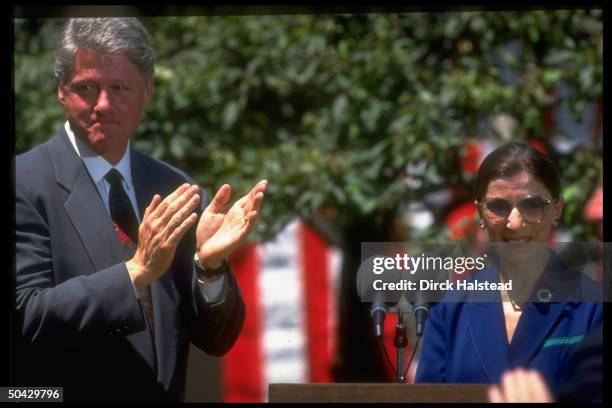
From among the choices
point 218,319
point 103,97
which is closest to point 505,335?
point 218,319

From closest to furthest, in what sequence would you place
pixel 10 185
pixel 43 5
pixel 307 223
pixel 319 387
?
1. pixel 319 387
2. pixel 10 185
3. pixel 43 5
4. pixel 307 223

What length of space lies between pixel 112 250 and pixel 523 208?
1328mm

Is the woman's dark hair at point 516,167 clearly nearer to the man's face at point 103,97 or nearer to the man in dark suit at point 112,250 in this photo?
the man in dark suit at point 112,250

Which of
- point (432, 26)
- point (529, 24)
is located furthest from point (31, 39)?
point (529, 24)

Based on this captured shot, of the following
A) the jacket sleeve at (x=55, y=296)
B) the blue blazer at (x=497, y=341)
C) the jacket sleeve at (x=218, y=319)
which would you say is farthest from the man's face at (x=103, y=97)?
the blue blazer at (x=497, y=341)

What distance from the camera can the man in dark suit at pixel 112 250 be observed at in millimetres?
3947

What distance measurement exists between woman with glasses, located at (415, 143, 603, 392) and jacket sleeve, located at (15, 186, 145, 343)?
946mm

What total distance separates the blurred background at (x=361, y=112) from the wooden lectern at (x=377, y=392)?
4.27ft

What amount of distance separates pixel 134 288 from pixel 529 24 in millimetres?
2368

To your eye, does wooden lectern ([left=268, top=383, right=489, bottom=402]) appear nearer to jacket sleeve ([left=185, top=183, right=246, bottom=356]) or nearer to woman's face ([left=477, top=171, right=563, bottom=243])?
jacket sleeve ([left=185, top=183, right=246, bottom=356])

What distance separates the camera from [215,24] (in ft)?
19.5

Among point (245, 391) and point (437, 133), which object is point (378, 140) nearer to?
point (437, 133)

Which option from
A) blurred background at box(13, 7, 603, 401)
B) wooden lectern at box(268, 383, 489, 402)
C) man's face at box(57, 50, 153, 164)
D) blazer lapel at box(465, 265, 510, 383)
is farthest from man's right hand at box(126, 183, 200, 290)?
blurred background at box(13, 7, 603, 401)

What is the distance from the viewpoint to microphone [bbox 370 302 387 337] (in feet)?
12.8
